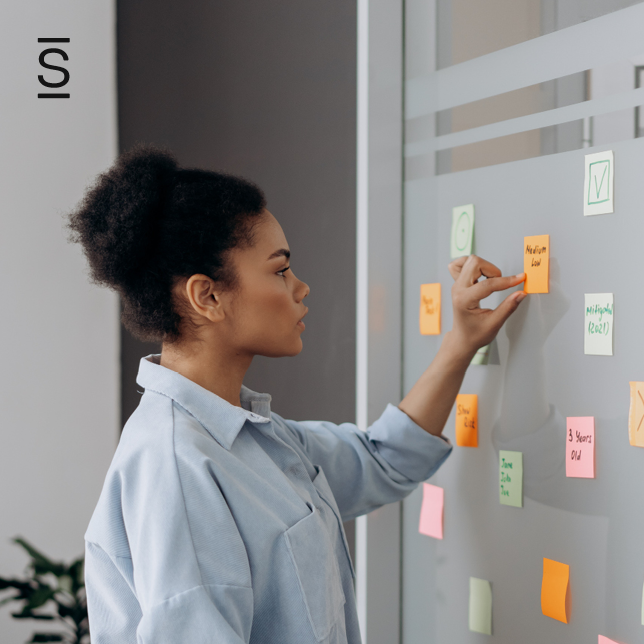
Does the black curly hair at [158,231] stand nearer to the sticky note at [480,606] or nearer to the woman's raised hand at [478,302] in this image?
the woman's raised hand at [478,302]

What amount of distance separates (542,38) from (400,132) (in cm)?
35

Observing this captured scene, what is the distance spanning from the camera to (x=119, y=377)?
202 cm

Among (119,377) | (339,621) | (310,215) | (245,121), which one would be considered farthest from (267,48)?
(339,621)

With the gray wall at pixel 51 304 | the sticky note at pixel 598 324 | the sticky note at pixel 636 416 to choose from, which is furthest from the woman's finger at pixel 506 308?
the gray wall at pixel 51 304

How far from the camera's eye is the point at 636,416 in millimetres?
862

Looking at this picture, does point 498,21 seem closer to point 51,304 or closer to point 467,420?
point 467,420

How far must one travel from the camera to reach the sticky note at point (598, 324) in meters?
0.90

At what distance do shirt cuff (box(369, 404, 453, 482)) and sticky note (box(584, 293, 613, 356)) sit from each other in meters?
0.31

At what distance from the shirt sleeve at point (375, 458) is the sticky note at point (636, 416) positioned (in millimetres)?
326

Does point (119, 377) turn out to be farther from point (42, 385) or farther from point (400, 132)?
point (400, 132)

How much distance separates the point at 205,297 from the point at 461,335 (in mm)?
426

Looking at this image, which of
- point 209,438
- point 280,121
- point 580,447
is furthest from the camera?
point 280,121

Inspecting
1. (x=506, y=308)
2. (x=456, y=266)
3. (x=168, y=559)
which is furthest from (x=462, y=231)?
(x=168, y=559)

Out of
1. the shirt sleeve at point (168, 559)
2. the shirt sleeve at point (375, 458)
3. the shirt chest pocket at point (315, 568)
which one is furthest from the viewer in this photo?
the shirt sleeve at point (375, 458)
